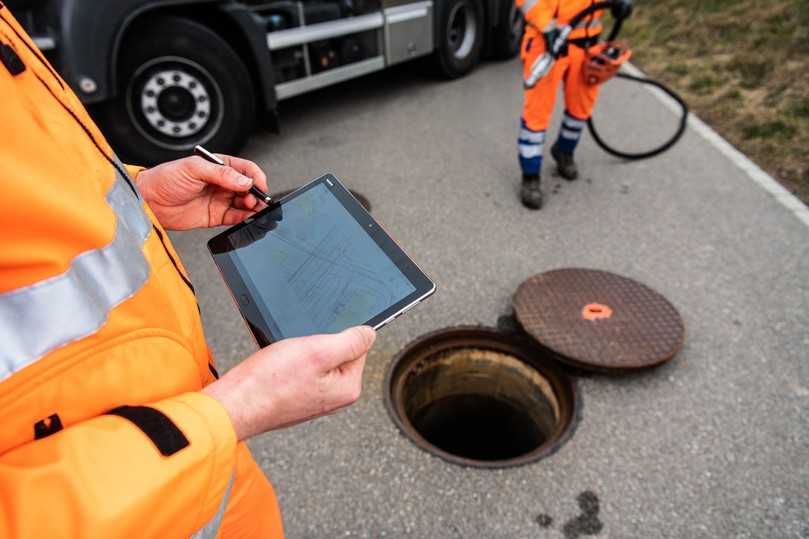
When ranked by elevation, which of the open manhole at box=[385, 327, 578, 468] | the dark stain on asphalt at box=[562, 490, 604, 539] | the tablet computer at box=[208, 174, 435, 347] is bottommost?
the open manhole at box=[385, 327, 578, 468]

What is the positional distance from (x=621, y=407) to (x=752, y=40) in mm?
6188

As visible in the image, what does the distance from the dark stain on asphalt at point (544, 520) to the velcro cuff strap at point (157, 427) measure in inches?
62.3

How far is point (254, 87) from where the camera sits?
4457mm

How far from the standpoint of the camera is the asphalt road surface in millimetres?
1980

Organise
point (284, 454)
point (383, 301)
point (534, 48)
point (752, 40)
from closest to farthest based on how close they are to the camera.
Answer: point (383, 301), point (284, 454), point (534, 48), point (752, 40)

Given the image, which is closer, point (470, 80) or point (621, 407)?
point (621, 407)

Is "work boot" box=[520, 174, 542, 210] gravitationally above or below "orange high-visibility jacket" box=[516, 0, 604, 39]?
below

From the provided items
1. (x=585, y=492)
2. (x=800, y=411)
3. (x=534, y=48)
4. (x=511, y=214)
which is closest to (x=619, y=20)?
(x=534, y=48)

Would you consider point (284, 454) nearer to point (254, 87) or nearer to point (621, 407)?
point (621, 407)

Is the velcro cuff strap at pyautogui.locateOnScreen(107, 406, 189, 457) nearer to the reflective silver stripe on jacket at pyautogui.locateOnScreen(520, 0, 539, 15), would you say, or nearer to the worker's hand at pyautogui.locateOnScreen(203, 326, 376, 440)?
the worker's hand at pyautogui.locateOnScreen(203, 326, 376, 440)

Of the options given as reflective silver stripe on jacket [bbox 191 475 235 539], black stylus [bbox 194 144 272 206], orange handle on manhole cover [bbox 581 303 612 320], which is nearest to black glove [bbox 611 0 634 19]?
orange handle on manhole cover [bbox 581 303 612 320]

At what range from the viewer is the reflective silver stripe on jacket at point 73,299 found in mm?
655

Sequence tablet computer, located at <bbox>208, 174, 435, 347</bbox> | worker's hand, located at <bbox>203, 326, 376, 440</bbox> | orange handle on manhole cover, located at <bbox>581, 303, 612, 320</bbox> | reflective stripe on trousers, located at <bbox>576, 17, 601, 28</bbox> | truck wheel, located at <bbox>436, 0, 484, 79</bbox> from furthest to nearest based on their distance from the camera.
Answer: truck wheel, located at <bbox>436, 0, 484, 79</bbox>
reflective stripe on trousers, located at <bbox>576, 17, 601, 28</bbox>
orange handle on manhole cover, located at <bbox>581, 303, 612, 320</bbox>
tablet computer, located at <bbox>208, 174, 435, 347</bbox>
worker's hand, located at <bbox>203, 326, 376, 440</bbox>

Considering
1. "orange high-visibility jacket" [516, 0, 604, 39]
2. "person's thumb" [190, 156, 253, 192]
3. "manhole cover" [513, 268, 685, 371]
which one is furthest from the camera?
"orange high-visibility jacket" [516, 0, 604, 39]
